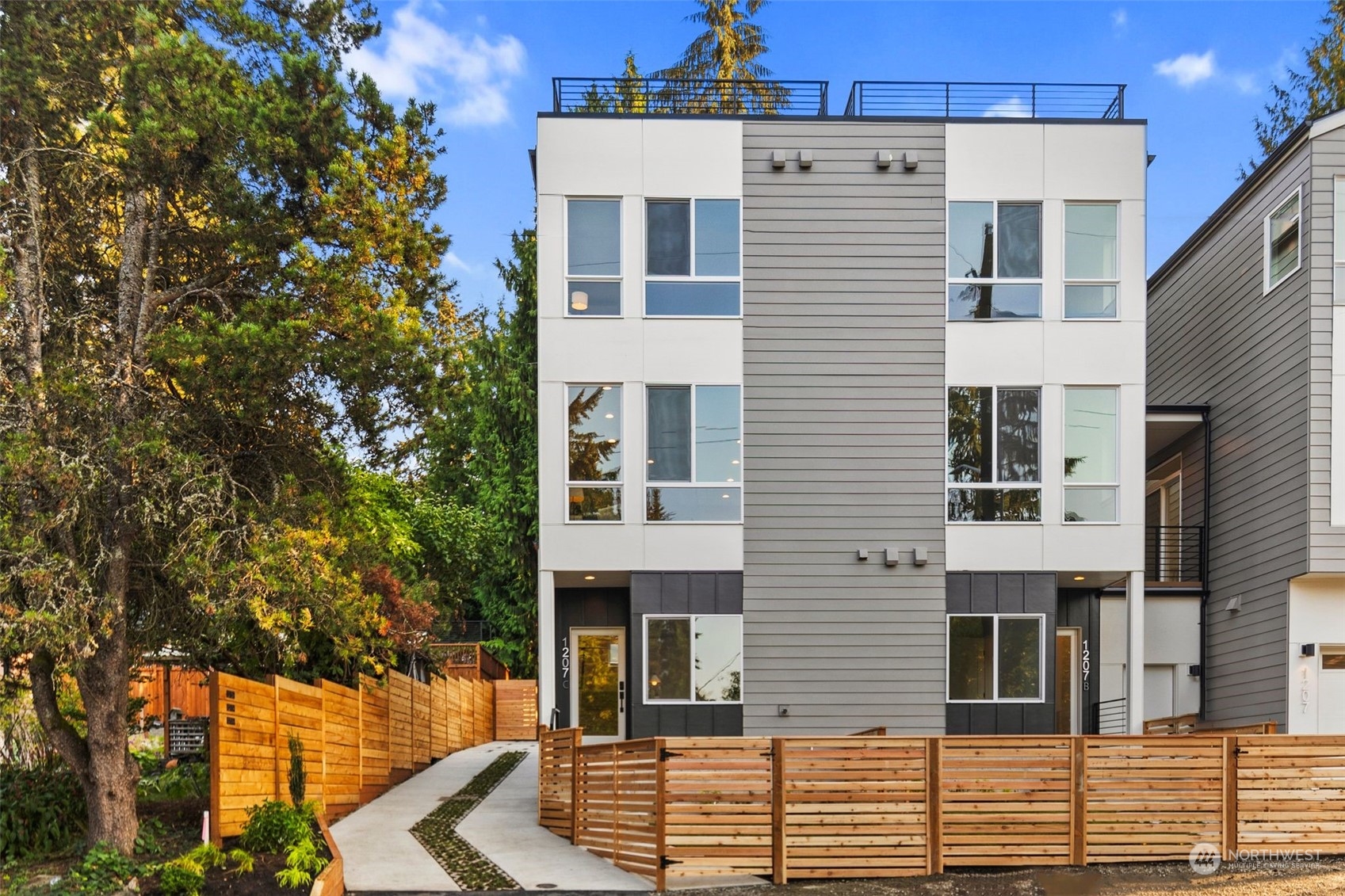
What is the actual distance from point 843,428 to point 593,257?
3.82m

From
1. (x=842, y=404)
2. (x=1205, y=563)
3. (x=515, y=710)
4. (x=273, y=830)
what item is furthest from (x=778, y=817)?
(x=515, y=710)

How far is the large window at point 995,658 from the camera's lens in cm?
1406

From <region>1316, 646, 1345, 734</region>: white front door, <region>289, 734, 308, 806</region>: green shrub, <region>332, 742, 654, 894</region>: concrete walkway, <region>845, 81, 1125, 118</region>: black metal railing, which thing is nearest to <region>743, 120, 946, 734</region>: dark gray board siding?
<region>845, 81, 1125, 118</region>: black metal railing

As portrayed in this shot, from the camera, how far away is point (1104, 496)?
14.3m

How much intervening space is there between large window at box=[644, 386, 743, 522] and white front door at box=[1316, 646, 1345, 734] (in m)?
7.69

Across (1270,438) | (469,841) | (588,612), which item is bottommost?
(469,841)

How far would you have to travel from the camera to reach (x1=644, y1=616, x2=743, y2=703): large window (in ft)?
45.9

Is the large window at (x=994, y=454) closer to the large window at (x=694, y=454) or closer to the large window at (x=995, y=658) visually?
the large window at (x=995, y=658)

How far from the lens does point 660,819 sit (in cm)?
1002

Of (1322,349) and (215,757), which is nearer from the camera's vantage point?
(215,757)

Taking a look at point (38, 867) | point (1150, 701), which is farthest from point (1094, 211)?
point (38, 867)

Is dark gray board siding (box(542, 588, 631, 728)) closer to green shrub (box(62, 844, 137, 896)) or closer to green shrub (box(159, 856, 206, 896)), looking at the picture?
green shrub (box(62, 844, 137, 896))

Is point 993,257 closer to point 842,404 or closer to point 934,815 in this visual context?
point 842,404

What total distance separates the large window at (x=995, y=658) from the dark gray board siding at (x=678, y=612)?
265 cm
